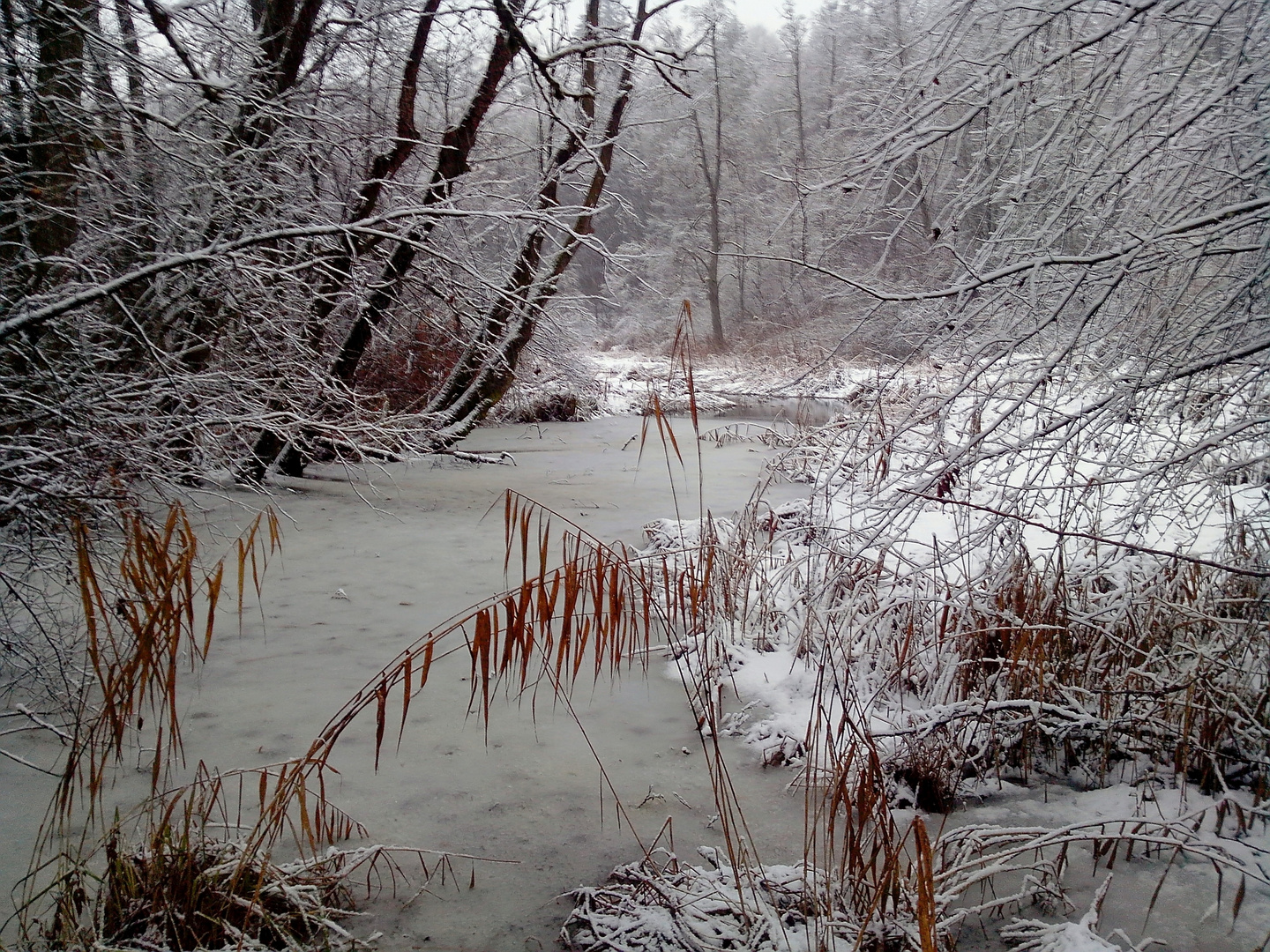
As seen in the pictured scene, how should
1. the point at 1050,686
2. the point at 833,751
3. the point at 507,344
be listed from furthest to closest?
1. the point at 507,344
2. the point at 1050,686
3. the point at 833,751

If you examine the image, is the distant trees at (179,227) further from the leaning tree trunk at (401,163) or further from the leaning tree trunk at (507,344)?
the leaning tree trunk at (507,344)

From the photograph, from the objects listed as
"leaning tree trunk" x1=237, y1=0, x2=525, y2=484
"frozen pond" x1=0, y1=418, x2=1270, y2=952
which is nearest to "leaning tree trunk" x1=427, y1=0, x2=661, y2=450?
"leaning tree trunk" x1=237, y1=0, x2=525, y2=484

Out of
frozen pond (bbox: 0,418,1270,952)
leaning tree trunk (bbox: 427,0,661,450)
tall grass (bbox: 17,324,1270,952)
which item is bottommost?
frozen pond (bbox: 0,418,1270,952)

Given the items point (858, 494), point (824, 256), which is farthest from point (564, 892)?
point (858, 494)

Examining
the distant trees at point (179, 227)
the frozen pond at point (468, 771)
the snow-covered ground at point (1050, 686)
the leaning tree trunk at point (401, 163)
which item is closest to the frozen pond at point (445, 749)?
the frozen pond at point (468, 771)

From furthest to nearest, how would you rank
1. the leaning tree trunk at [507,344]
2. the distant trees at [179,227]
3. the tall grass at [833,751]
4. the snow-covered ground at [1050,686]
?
the leaning tree trunk at [507,344]
the distant trees at [179,227]
the snow-covered ground at [1050,686]
the tall grass at [833,751]

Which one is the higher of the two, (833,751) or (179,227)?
(179,227)

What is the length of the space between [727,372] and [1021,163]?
14.6 m

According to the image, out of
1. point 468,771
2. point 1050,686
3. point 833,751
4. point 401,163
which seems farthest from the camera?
point 401,163

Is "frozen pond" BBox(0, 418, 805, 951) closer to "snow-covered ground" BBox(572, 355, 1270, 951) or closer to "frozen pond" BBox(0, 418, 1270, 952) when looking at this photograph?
"frozen pond" BBox(0, 418, 1270, 952)

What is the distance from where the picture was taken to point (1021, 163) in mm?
2641

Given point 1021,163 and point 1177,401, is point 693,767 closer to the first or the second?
point 1177,401

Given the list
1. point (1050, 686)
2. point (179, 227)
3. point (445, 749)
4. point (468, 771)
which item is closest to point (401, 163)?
point (179, 227)

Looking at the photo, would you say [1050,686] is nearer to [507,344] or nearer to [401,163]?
[401,163]
